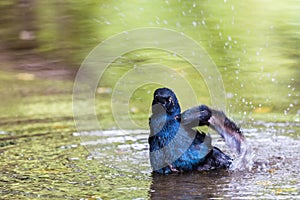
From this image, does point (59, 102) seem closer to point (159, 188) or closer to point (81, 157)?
point (81, 157)

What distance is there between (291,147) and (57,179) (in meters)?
2.09

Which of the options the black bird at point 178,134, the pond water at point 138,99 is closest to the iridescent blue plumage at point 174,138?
the black bird at point 178,134

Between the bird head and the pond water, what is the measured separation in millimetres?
474

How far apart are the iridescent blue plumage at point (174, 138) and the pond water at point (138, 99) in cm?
11

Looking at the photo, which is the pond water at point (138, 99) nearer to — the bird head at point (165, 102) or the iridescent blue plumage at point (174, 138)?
the iridescent blue plumage at point (174, 138)

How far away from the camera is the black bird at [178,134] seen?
216 inches

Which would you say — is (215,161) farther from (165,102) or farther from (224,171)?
(165,102)

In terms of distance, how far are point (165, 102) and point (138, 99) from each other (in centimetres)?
305

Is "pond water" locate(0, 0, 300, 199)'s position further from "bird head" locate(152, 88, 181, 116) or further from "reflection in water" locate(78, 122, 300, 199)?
"bird head" locate(152, 88, 181, 116)

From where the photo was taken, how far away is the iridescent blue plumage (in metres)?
5.48

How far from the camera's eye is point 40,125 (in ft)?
24.6

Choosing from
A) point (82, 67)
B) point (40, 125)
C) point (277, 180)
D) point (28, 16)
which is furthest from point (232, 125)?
point (28, 16)

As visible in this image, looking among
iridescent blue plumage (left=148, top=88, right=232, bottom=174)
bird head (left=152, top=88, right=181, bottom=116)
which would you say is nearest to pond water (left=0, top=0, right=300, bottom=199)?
iridescent blue plumage (left=148, top=88, right=232, bottom=174)

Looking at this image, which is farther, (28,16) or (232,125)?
(28,16)
